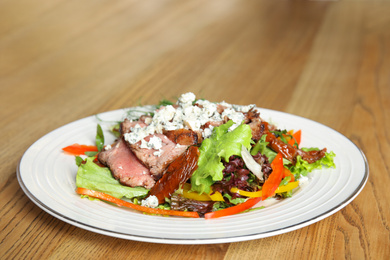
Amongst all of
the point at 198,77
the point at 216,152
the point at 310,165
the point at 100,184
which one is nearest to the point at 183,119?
the point at 216,152

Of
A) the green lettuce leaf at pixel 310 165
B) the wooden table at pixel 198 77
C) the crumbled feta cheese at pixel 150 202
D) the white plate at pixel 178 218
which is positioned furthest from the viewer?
the green lettuce leaf at pixel 310 165

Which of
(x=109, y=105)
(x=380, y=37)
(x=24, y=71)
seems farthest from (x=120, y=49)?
(x=380, y=37)

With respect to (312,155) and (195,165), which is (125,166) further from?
(312,155)

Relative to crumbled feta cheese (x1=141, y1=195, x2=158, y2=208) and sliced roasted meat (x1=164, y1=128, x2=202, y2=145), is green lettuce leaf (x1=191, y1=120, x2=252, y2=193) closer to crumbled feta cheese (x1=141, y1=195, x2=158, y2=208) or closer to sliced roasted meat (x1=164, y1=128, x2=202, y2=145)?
sliced roasted meat (x1=164, y1=128, x2=202, y2=145)

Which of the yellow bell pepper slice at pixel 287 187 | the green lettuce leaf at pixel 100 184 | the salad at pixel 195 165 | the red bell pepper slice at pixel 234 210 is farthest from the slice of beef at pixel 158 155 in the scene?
the yellow bell pepper slice at pixel 287 187

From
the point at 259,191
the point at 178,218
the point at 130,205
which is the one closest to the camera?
the point at 178,218

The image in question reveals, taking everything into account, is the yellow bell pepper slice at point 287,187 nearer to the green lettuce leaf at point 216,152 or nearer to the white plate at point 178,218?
the white plate at point 178,218
